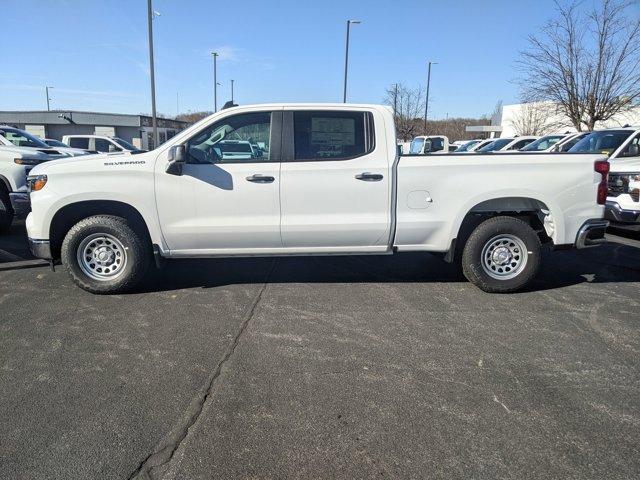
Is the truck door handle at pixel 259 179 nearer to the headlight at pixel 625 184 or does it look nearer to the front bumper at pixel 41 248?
the front bumper at pixel 41 248

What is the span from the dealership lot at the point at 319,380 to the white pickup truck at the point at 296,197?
0.52m

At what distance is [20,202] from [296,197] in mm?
5357

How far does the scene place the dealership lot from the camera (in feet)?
8.69

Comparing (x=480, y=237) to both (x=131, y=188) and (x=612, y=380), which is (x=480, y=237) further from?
(x=131, y=188)

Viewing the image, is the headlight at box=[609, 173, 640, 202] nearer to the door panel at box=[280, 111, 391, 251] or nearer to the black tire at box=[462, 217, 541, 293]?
the black tire at box=[462, 217, 541, 293]

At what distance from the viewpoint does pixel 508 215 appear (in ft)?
18.1

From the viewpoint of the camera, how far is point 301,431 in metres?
2.89

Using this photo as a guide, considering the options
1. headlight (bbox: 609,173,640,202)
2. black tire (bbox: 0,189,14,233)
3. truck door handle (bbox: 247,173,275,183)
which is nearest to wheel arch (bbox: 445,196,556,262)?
truck door handle (bbox: 247,173,275,183)

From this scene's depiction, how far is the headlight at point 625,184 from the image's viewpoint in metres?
7.75

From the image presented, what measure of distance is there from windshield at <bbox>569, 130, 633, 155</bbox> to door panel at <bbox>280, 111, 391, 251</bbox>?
6284mm

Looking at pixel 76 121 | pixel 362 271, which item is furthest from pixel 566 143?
pixel 76 121

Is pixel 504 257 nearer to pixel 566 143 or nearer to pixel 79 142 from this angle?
pixel 566 143

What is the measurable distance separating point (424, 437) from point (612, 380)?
5.37ft

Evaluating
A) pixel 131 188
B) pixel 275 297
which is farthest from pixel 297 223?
pixel 131 188
